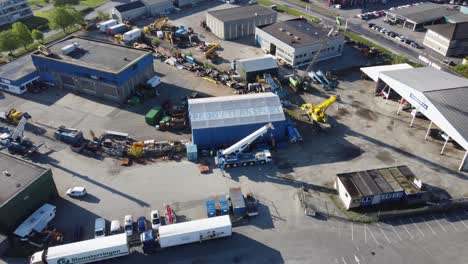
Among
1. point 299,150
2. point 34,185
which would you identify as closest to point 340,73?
point 299,150

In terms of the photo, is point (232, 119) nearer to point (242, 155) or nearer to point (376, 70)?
point (242, 155)

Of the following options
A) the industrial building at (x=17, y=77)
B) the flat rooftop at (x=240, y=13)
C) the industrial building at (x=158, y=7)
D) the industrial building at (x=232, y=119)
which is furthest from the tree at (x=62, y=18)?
the industrial building at (x=232, y=119)

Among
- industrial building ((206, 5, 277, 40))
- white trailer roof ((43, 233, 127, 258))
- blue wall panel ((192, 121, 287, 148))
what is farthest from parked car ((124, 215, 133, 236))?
industrial building ((206, 5, 277, 40))

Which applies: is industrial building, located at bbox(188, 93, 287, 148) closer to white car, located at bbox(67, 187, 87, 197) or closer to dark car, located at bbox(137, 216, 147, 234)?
dark car, located at bbox(137, 216, 147, 234)

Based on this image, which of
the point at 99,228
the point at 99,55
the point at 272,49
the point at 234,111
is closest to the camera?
the point at 99,228

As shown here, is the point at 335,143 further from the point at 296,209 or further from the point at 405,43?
the point at 405,43

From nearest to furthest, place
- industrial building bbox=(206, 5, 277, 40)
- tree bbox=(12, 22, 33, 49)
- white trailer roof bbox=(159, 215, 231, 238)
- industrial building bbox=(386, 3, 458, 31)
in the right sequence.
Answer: white trailer roof bbox=(159, 215, 231, 238) < tree bbox=(12, 22, 33, 49) < industrial building bbox=(206, 5, 277, 40) < industrial building bbox=(386, 3, 458, 31)

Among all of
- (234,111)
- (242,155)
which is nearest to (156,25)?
(234,111)
